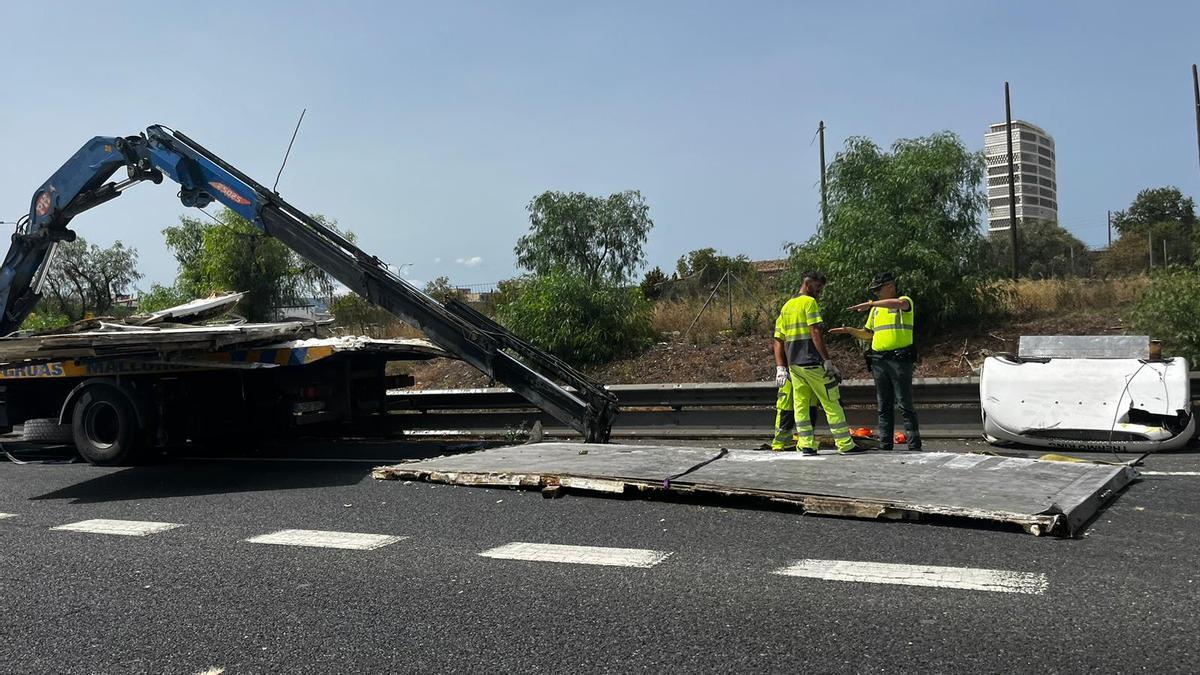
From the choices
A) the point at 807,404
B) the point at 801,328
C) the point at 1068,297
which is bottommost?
the point at 807,404

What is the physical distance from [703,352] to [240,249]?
76.2 ft

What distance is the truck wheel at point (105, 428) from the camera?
30.6 feet

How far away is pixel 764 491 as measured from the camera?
6.09 metres

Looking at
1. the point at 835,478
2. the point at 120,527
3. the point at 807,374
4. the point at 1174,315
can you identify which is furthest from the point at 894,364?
the point at 120,527

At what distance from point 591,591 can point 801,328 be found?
4.20 meters

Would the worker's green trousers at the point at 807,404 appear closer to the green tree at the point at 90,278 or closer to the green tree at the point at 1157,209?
the green tree at the point at 90,278

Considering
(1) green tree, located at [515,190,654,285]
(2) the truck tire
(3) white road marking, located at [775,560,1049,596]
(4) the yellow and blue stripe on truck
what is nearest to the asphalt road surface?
(3) white road marking, located at [775,560,1049,596]

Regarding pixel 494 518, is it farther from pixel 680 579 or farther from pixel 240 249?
pixel 240 249

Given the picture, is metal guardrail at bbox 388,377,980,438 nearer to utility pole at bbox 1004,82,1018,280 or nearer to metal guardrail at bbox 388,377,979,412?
metal guardrail at bbox 388,377,979,412

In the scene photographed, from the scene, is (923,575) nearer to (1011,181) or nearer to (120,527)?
(120,527)

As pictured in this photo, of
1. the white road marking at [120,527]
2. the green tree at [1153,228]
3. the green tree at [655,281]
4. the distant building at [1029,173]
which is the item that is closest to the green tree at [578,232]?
the green tree at [655,281]

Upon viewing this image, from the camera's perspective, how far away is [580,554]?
203 inches

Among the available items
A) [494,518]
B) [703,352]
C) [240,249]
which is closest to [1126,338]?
[494,518]

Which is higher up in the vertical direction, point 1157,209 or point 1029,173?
point 1029,173
